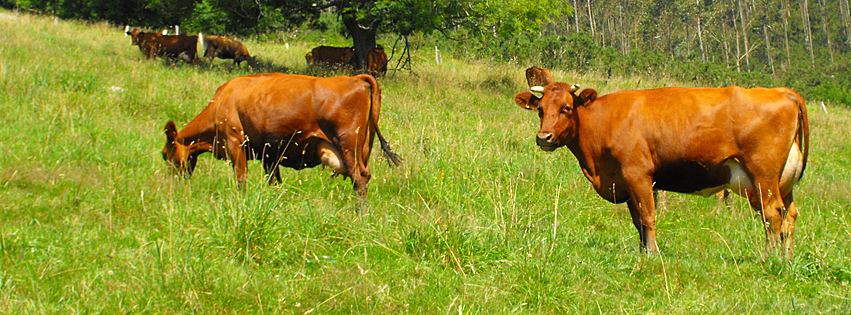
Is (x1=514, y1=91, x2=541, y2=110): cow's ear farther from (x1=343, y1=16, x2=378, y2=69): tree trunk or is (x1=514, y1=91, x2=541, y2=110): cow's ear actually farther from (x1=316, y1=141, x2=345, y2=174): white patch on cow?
(x1=343, y1=16, x2=378, y2=69): tree trunk

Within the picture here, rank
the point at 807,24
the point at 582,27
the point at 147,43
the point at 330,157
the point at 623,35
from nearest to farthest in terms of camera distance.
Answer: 1. the point at 330,157
2. the point at 147,43
3. the point at 623,35
4. the point at 582,27
5. the point at 807,24

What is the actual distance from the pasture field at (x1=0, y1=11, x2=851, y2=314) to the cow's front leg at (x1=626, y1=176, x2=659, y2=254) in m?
0.26

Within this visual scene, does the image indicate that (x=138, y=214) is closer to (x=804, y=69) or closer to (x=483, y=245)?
(x=483, y=245)

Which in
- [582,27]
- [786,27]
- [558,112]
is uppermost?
[558,112]

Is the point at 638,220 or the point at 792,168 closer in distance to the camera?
the point at 792,168

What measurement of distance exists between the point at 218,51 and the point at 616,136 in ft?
65.6

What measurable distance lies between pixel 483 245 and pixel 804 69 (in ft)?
247

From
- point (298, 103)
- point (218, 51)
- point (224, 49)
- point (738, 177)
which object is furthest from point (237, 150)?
point (218, 51)

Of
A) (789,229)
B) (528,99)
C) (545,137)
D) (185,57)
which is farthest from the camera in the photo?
(185,57)

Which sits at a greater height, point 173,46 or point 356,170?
point 356,170

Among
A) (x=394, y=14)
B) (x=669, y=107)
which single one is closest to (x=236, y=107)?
(x=669, y=107)

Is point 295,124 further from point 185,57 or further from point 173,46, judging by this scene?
point 173,46

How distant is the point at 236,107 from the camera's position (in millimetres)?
8797

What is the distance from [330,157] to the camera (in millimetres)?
8438
